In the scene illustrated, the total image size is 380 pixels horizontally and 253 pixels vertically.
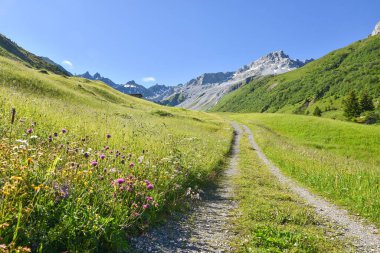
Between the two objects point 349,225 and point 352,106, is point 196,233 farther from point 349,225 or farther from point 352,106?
point 352,106

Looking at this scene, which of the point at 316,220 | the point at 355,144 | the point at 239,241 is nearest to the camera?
the point at 239,241

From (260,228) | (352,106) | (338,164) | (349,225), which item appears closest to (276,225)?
(260,228)

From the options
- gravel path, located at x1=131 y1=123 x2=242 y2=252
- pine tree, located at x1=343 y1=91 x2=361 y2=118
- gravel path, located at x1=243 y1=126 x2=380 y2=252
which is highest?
pine tree, located at x1=343 y1=91 x2=361 y2=118

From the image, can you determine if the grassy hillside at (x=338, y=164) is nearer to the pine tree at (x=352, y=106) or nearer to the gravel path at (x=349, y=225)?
the gravel path at (x=349, y=225)

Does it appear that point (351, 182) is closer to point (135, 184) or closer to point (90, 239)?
point (135, 184)

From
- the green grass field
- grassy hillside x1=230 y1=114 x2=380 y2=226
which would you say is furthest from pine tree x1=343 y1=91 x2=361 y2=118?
the green grass field

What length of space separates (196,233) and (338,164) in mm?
17975

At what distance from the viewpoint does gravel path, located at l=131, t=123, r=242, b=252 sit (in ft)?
20.1

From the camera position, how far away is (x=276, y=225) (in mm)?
7980

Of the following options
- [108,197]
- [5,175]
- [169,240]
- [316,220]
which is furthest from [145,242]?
[316,220]

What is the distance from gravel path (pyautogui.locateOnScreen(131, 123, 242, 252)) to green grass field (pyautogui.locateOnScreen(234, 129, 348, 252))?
39 cm

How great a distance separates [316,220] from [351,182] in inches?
249

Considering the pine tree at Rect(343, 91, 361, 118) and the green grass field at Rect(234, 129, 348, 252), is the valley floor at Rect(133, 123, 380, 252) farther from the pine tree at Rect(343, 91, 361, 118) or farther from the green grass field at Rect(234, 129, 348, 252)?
the pine tree at Rect(343, 91, 361, 118)

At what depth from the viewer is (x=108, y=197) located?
6352mm
